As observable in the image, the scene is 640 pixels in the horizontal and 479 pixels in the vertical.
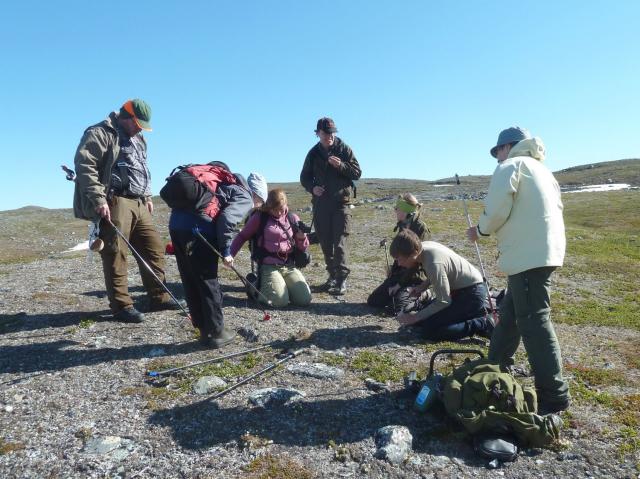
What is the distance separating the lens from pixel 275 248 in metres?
10.2

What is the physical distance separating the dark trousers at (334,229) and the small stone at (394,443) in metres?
6.06

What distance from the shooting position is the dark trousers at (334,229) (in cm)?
1100

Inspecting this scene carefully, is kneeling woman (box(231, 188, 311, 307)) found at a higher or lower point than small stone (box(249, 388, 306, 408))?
higher

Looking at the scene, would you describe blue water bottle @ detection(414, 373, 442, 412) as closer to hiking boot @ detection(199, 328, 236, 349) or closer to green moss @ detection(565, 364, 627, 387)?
green moss @ detection(565, 364, 627, 387)

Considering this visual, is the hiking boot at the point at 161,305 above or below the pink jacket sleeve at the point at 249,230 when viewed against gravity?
below

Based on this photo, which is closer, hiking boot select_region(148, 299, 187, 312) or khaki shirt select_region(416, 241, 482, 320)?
khaki shirt select_region(416, 241, 482, 320)

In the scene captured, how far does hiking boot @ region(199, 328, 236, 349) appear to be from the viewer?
761 centimetres

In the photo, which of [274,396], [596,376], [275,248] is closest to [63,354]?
[274,396]

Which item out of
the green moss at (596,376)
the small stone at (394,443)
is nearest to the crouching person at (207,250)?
the small stone at (394,443)

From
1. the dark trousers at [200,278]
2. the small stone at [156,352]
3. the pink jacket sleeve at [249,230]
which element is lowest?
Answer: the small stone at [156,352]

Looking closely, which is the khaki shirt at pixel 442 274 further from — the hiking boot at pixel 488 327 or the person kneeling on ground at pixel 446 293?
the hiking boot at pixel 488 327

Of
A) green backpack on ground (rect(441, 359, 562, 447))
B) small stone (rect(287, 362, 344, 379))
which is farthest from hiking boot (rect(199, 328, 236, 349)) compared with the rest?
green backpack on ground (rect(441, 359, 562, 447))

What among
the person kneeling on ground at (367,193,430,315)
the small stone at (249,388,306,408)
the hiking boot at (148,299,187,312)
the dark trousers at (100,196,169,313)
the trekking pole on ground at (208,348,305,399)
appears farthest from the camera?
the person kneeling on ground at (367,193,430,315)

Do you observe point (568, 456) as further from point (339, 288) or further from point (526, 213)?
point (339, 288)
